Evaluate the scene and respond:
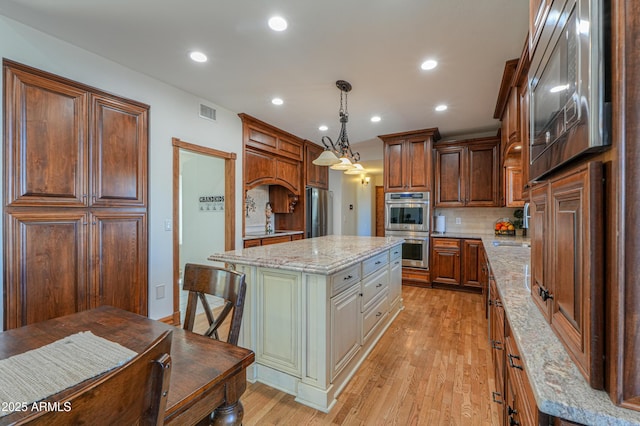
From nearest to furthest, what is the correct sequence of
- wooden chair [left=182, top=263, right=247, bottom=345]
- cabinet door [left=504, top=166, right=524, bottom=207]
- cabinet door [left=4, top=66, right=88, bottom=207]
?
wooden chair [left=182, top=263, right=247, bottom=345], cabinet door [left=4, top=66, right=88, bottom=207], cabinet door [left=504, top=166, right=524, bottom=207]

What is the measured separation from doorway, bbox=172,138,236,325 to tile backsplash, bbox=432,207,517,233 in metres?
3.72

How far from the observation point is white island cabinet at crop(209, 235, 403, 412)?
1840mm

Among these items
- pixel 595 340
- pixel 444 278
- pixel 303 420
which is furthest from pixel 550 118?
pixel 444 278

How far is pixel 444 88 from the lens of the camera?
3.11 metres

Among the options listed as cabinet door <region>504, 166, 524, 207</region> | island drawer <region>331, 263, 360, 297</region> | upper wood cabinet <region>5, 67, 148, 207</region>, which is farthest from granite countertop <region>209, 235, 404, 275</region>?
cabinet door <region>504, 166, 524, 207</region>

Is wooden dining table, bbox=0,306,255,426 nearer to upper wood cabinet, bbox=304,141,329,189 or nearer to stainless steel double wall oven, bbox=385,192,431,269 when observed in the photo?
stainless steel double wall oven, bbox=385,192,431,269

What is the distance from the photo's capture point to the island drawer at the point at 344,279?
1.92 metres

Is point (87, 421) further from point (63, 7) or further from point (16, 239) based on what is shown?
point (63, 7)

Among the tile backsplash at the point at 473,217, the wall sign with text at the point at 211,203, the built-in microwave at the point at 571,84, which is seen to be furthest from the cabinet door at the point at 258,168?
the built-in microwave at the point at 571,84

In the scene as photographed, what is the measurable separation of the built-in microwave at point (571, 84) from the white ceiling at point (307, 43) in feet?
4.36

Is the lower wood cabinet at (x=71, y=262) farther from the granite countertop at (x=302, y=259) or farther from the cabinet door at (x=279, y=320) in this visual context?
the cabinet door at (x=279, y=320)

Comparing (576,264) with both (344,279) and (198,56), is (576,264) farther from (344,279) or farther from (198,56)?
(198,56)

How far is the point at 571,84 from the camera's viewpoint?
2.18 feet

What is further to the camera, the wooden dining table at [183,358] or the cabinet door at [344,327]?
the cabinet door at [344,327]
